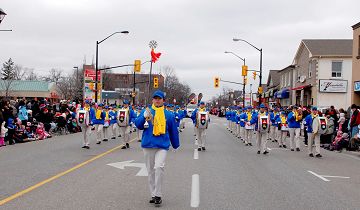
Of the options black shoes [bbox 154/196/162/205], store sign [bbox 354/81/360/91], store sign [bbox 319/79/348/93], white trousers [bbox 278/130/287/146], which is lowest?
black shoes [bbox 154/196/162/205]

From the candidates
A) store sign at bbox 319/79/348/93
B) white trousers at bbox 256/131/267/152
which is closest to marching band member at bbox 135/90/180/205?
white trousers at bbox 256/131/267/152

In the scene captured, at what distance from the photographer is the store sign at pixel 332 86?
43.8m

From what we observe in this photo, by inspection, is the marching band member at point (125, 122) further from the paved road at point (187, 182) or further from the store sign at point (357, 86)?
the store sign at point (357, 86)

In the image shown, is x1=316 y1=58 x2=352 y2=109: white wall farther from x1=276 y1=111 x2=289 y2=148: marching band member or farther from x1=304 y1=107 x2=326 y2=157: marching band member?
x1=304 y1=107 x2=326 y2=157: marching band member

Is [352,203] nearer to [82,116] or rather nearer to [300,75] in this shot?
[82,116]

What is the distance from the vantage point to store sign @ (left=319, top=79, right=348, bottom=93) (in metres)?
43.8

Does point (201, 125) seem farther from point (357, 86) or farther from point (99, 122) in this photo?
point (357, 86)

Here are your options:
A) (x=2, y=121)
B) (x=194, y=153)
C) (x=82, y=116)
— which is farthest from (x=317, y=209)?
(x=2, y=121)

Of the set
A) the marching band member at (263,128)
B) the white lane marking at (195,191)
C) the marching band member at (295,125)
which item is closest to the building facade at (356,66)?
the marching band member at (295,125)

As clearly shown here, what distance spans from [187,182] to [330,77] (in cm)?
3790

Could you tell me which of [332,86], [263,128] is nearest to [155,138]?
[263,128]

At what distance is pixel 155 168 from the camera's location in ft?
25.6

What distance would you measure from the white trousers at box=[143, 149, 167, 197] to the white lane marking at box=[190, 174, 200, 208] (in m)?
0.67

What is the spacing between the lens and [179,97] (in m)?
104
